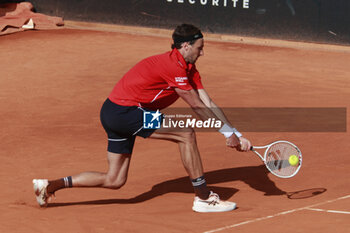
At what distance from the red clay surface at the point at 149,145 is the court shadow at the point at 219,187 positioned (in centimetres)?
1

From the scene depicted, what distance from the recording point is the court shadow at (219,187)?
8102 mm

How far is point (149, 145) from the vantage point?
36.7 feet

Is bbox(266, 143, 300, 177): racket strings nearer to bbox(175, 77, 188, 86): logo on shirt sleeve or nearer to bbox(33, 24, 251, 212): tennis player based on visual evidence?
bbox(33, 24, 251, 212): tennis player

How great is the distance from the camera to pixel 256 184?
8.71 m

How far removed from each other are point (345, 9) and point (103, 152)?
10267 millimetres

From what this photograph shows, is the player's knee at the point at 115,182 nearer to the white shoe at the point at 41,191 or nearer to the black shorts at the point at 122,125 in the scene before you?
the black shorts at the point at 122,125

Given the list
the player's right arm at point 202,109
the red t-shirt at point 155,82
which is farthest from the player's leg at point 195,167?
the red t-shirt at point 155,82

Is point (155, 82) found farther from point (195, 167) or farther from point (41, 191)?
point (41, 191)

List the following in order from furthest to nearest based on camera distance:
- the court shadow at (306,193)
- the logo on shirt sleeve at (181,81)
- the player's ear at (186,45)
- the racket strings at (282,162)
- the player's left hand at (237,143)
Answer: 1. the court shadow at (306,193)
2. the racket strings at (282,162)
3. the player's ear at (186,45)
4. the logo on shirt sleeve at (181,81)
5. the player's left hand at (237,143)

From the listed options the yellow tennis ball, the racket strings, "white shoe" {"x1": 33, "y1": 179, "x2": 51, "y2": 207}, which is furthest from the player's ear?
"white shoe" {"x1": 33, "y1": 179, "x2": 51, "y2": 207}

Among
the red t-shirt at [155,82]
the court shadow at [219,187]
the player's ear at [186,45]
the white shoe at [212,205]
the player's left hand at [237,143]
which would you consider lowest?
the court shadow at [219,187]

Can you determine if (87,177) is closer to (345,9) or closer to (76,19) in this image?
(345,9)

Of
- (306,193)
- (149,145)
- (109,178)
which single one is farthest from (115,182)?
Answer: (149,145)

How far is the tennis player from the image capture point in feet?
23.7
